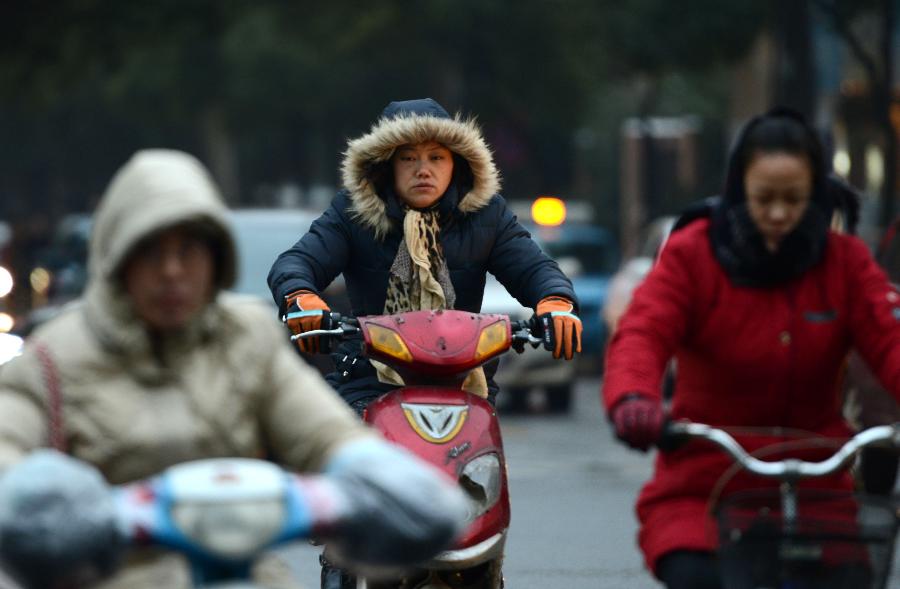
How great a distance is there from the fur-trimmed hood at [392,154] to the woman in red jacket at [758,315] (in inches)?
86.0

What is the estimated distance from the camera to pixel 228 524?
3285 millimetres

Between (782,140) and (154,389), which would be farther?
(782,140)

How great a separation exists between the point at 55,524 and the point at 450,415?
3.16 meters

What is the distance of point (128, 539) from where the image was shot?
10.8 feet

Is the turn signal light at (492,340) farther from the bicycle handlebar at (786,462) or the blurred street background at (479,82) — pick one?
the blurred street background at (479,82)

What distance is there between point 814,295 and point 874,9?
21.7m

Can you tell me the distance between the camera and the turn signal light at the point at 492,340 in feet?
20.7

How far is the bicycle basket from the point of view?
4102 mm

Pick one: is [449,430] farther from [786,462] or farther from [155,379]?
[155,379]

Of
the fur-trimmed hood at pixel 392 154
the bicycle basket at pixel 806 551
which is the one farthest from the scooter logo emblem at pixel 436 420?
the bicycle basket at pixel 806 551

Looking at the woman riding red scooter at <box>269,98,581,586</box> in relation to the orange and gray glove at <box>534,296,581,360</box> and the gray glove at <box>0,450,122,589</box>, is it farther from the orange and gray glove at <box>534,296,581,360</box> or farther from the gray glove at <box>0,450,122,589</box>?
the gray glove at <box>0,450,122,589</box>

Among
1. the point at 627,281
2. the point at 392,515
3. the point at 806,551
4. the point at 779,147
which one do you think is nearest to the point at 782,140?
the point at 779,147

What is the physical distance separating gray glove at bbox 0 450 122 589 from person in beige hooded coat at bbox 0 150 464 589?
0.54 meters

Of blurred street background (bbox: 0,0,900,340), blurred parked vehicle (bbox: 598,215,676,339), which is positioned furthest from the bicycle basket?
blurred parked vehicle (bbox: 598,215,676,339)
